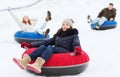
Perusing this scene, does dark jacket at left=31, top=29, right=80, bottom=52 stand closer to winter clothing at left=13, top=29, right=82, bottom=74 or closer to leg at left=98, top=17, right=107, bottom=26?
winter clothing at left=13, top=29, right=82, bottom=74

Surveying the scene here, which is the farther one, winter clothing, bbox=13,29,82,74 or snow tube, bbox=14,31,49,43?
snow tube, bbox=14,31,49,43

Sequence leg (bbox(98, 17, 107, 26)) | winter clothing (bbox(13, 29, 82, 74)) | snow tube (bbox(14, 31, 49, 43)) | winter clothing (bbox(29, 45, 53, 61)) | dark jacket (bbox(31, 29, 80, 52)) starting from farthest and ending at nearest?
leg (bbox(98, 17, 107, 26)) → snow tube (bbox(14, 31, 49, 43)) → dark jacket (bbox(31, 29, 80, 52)) → winter clothing (bbox(29, 45, 53, 61)) → winter clothing (bbox(13, 29, 82, 74))

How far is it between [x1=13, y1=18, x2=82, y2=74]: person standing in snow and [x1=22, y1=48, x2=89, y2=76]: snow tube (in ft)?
0.28

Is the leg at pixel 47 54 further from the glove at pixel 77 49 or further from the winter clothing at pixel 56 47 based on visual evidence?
the glove at pixel 77 49

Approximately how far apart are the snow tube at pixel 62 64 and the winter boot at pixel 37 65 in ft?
0.48

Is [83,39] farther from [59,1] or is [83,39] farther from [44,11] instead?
[59,1]

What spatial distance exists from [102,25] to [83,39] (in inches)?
75.6

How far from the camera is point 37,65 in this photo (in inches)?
190

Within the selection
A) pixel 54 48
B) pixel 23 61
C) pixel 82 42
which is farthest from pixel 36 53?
Result: pixel 82 42

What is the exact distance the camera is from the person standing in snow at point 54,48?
4891 millimetres

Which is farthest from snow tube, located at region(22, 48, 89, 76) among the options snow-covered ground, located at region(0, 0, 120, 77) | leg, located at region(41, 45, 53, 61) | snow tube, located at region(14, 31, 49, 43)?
snow tube, located at region(14, 31, 49, 43)

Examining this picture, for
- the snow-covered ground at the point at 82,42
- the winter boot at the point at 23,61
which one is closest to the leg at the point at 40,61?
the winter boot at the point at 23,61

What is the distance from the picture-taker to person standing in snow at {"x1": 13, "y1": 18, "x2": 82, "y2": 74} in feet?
16.0

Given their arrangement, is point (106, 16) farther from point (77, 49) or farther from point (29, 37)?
point (77, 49)
